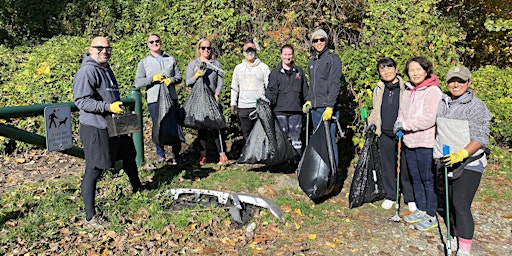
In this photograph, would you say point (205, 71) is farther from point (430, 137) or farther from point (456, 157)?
point (456, 157)

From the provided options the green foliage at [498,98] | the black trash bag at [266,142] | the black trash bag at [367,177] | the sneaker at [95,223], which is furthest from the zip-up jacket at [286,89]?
the green foliage at [498,98]

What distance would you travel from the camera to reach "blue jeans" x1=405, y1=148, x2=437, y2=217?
4.20m

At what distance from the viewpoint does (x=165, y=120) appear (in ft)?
17.2

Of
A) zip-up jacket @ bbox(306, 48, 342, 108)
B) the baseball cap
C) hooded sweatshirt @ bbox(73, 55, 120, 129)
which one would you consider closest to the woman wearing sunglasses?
zip-up jacket @ bbox(306, 48, 342, 108)

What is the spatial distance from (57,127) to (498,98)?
5.91 metres

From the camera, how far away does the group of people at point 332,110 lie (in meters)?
3.52

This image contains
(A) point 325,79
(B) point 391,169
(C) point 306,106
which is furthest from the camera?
(C) point 306,106

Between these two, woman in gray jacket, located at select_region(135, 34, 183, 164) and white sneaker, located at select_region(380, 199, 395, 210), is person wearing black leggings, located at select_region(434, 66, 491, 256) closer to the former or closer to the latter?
white sneaker, located at select_region(380, 199, 395, 210)

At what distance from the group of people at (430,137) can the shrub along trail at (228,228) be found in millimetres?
293

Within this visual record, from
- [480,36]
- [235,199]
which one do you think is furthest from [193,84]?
[480,36]

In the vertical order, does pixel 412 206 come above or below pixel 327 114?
below

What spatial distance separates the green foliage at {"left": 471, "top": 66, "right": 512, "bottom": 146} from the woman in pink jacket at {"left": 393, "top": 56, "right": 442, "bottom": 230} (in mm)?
2487

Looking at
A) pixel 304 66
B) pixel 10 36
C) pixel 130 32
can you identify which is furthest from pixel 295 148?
pixel 10 36

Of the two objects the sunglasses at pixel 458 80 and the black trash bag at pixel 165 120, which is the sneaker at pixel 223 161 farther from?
the sunglasses at pixel 458 80
